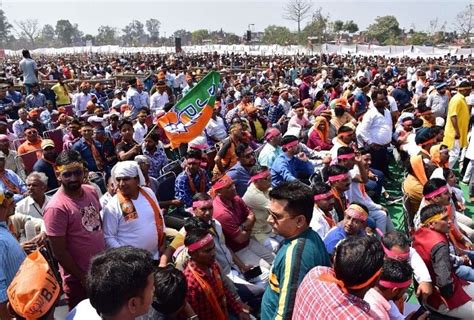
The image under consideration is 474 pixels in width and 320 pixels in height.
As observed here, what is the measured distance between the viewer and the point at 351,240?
238cm

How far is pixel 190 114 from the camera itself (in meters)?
6.37

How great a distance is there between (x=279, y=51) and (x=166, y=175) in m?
47.1

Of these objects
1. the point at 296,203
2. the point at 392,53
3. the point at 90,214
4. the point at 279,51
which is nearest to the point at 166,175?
the point at 90,214

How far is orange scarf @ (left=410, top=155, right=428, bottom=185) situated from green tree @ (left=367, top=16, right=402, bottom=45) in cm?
7750

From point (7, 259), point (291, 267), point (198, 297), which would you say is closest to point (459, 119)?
point (198, 297)

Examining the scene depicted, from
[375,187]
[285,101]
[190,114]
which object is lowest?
[375,187]

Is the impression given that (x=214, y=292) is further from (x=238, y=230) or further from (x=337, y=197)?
(x=337, y=197)

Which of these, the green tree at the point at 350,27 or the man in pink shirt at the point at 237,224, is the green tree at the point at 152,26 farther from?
the man in pink shirt at the point at 237,224

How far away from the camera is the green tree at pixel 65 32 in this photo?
13375 centimetres

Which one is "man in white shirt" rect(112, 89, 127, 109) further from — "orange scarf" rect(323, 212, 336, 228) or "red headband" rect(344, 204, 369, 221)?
"red headband" rect(344, 204, 369, 221)

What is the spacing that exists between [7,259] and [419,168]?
15.1 feet

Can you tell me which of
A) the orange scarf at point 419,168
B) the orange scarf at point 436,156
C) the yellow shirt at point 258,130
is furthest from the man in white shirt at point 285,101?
the orange scarf at point 419,168

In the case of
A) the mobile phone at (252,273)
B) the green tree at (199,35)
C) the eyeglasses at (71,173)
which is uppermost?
the green tree at (199,35)

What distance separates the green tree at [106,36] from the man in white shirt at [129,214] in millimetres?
139264
